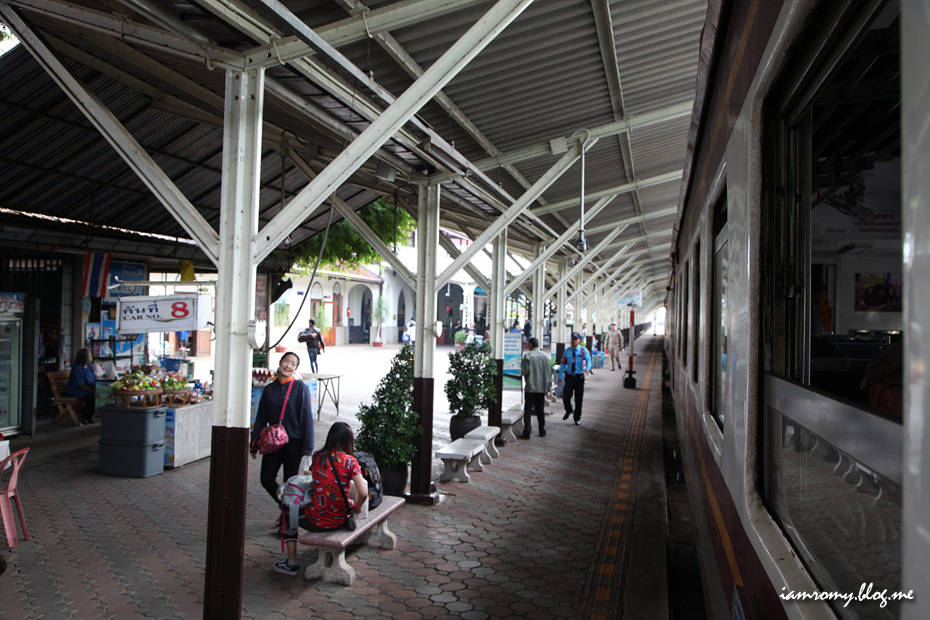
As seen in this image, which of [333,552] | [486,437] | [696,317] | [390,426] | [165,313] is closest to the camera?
[696,317]

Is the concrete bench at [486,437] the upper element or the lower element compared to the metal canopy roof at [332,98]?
lower

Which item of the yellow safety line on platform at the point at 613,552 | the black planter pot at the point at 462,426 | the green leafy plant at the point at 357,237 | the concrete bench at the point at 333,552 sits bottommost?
the yellow safety line on platform at the point at 613,552

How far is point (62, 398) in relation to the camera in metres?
11.3

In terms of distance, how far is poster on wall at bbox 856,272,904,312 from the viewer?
5.52 m

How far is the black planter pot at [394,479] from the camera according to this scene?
7305 millimetres

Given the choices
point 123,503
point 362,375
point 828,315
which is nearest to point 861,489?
point 828,315

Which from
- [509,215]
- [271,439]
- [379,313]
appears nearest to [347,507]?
[271,439]

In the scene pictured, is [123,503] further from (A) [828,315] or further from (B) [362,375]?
(B) [362,375]

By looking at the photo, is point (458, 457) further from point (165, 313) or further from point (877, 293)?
point (877, 293)

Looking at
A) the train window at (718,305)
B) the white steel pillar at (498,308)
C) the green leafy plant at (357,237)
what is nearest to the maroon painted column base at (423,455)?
the white steel pillar at (498,308)

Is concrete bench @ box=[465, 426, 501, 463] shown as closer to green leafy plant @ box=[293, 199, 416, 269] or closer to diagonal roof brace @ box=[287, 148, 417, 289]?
diagonal roof brace @ box=[287, 148, 417, 289]

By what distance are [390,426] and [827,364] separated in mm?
4712

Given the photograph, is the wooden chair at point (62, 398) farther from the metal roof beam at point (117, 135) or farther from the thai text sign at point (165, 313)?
the metal roof beam at point (117, 135)

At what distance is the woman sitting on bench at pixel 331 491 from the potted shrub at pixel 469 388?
4.83 meters
